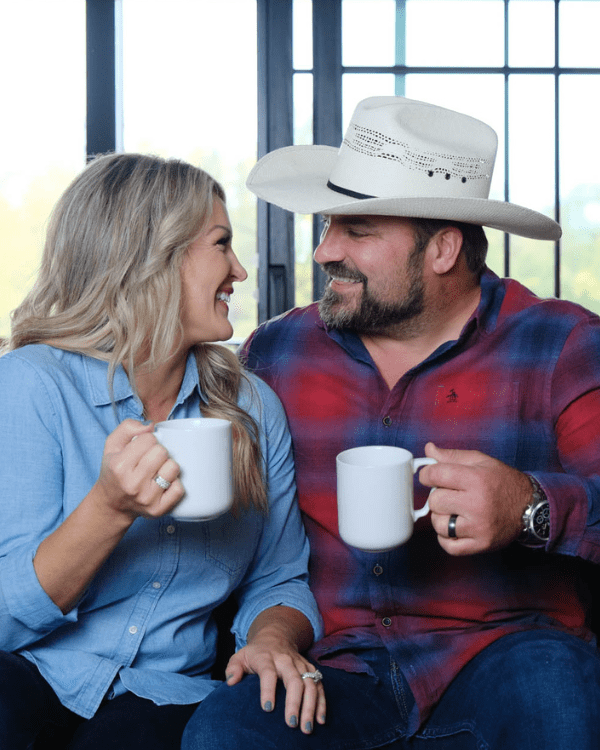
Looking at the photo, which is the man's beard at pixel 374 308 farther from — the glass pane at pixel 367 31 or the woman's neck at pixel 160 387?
the glass pane at pixel 367 31

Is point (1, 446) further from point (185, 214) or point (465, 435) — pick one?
point (465, 435)

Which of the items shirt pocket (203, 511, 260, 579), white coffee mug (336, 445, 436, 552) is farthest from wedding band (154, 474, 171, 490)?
shirt pocket (203, 511, 260, 579)

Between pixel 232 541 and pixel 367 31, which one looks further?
pixel 367 31

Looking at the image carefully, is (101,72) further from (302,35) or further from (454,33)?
(454,33)

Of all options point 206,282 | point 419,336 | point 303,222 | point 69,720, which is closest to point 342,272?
point 419,336

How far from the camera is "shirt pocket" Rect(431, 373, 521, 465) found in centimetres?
140

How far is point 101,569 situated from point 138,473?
1.06ft

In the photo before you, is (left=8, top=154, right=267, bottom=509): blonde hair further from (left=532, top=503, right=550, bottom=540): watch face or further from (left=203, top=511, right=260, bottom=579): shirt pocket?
(left=532, top=503, right=550, bottom=540): watch face

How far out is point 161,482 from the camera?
95cm

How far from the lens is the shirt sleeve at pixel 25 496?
1048 mm

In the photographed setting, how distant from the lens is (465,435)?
140 centimetres

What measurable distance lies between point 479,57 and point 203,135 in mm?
882

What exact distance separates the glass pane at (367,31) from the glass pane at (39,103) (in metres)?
0.81

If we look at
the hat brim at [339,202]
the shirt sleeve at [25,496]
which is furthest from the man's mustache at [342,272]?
the shirt sleeve at [25,496]
